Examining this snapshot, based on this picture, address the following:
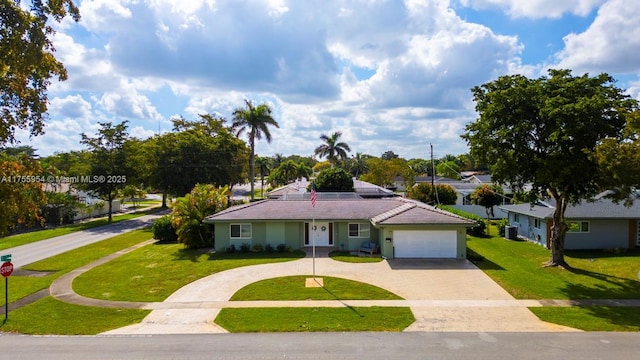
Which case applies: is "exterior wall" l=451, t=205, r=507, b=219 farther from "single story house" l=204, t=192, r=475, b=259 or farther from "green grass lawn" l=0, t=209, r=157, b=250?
"green grass lawn" l=0, t=209, r=157, b=250

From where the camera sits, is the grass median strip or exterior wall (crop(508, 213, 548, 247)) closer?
the grass median strip

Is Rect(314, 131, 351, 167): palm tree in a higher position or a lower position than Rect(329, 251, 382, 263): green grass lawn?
higher

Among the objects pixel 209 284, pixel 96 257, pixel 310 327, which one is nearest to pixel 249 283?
pixel 209 284

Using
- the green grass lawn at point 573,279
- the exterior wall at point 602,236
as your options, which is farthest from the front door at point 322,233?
the exterior wall at point 602,236

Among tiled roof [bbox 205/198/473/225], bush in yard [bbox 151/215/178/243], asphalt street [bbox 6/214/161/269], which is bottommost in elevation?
asphalt street [bbox 6/214/161/269]

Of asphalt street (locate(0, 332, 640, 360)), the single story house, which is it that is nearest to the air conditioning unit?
the single story house

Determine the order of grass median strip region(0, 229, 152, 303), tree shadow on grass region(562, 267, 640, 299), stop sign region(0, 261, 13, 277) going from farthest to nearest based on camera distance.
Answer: grass median strip region(0, 229, 152, 303), tree shadow on grass region(562, 267, 640, 299), stop sign region(0, 261, 13, 277)

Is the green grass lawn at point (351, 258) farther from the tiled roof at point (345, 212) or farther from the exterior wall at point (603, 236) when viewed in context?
the exterior wall at point (603, 236)

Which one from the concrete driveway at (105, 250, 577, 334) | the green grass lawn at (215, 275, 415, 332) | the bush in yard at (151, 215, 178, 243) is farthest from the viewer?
the bush in yard at (151, 215, 178, 243)
